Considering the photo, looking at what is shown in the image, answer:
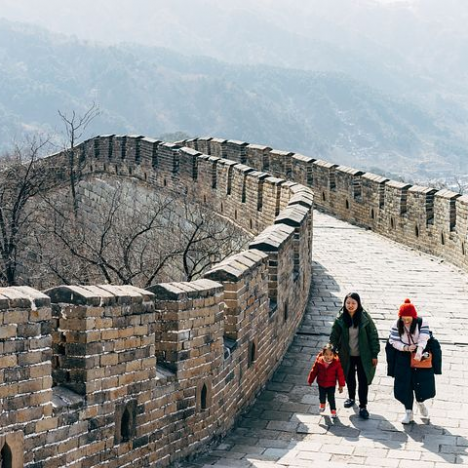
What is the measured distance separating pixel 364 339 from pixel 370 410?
0.63m

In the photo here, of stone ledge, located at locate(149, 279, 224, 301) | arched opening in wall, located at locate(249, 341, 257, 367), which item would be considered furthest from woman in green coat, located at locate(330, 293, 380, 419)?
stone ledge, located at locate(149, 279, 224, 301)

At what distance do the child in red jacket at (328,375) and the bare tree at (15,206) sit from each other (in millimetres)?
A: 10456

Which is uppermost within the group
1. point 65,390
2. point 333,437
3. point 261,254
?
point 261,254

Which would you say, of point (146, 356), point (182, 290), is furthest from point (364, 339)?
point (146, 356)

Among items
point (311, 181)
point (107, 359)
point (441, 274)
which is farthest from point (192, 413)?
point (311, 181)

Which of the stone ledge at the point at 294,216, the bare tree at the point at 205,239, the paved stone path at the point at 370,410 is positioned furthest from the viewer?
the bare tree at the point at 205,239

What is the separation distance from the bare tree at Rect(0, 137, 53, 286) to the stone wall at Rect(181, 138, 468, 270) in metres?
4.80

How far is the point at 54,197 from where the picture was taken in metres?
26.8

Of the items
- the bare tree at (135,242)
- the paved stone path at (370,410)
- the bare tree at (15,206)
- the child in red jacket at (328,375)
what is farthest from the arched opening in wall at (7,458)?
the bare tree at (15,206)

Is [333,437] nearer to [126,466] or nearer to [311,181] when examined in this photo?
[126,466]

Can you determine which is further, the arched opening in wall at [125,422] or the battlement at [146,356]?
the arched opening in wall at [125,422]

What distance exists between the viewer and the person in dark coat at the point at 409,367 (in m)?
8.56

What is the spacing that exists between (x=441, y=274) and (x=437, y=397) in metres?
6.45

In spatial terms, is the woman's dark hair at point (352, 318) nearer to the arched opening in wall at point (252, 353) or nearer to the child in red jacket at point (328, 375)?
the child in red jacket at point (328, 375)
